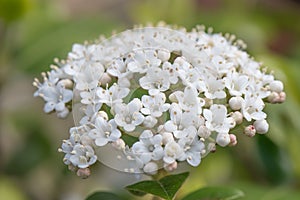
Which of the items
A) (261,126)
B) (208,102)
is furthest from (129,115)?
(261,126)

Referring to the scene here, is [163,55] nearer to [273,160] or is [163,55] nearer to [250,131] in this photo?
[250,131]

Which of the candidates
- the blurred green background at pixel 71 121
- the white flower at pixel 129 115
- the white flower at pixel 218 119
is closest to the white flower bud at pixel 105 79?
the white flower at pixel 129 115

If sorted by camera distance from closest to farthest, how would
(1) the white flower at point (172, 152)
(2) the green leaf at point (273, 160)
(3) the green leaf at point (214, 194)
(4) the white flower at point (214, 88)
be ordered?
1. (1) the white flower at point (172, 152)
2. (4) the white flower at point (214, 88)
3. (3) the green leaf at point (214, 194)
4. (2) the green leaf at point (273, 160)

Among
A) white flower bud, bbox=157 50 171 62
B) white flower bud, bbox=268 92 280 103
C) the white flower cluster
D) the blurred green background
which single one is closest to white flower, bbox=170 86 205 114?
the white flower cluster

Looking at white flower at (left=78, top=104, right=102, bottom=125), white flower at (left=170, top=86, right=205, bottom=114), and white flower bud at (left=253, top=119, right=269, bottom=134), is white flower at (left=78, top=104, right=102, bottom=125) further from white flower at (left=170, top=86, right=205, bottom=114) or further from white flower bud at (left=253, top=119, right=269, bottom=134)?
white flower bud at (left=253, top=119, right=269, bottom=134)

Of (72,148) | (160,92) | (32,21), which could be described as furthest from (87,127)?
(32,21)

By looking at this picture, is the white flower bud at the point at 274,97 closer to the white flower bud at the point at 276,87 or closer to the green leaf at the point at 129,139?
the white flower bud at the point at 276,87
